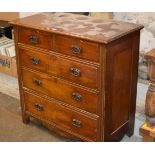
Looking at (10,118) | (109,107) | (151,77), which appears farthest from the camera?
(10,118)

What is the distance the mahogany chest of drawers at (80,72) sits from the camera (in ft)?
6.88

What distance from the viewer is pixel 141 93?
3100 mm

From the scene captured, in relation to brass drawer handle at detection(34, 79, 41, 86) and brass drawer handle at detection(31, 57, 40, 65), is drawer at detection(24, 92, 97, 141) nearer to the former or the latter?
brass drawer handle at detection(34, 79, 41, 86)

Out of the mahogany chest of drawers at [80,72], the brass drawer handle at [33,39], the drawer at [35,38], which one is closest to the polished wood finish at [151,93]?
the mahogany chest of drawers at [80,72]

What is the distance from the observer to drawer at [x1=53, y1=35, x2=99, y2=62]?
Answer: 2.04 m

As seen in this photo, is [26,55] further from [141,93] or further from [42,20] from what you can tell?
[141,93]

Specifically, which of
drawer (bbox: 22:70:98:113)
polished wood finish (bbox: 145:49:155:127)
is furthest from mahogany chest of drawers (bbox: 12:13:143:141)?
polished wood finish (bbox: 145:49:155:127)

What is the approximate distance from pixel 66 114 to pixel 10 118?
0.81m

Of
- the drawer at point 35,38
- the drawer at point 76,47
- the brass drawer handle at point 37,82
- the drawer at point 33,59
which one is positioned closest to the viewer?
the drawer at point 76,47

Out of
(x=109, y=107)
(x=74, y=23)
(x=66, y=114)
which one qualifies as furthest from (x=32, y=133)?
(x=74, y=23)

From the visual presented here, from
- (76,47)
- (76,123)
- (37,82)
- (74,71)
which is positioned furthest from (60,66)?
(76,123)

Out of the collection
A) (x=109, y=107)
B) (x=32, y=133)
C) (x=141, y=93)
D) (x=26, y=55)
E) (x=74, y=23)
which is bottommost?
(x=32, y=133)

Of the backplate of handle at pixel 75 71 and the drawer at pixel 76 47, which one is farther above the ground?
the drawer at pixel 76 47

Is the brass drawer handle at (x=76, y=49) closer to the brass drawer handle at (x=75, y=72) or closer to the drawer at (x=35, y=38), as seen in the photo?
the brass drawer handle at (x=75, y=72)
